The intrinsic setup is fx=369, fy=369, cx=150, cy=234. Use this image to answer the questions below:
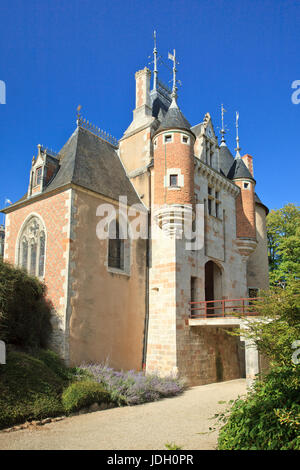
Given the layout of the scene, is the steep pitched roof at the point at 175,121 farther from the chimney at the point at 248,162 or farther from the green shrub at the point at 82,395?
the green shrub at the point at 82,395

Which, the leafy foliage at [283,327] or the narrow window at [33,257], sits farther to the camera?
the narrow window at [33,257]

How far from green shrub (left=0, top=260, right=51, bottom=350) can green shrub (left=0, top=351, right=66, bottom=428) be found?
3.57ft

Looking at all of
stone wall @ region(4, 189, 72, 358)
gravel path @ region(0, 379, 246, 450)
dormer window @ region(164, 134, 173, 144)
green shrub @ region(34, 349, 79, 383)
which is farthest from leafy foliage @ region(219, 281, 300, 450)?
dormer window @ region(164, 134, 173, 144)

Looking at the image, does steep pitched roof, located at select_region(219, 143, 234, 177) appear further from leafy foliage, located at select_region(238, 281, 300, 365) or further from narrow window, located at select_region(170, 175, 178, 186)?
leafy foliage, located at select_region(238, 281, 300, 365)

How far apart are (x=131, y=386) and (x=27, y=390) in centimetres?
319

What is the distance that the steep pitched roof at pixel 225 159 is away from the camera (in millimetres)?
21481

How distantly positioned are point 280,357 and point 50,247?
878 cm

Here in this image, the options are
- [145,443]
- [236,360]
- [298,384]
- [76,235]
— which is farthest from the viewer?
[236,360]

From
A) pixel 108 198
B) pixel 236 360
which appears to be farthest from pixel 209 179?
pixel 236 360

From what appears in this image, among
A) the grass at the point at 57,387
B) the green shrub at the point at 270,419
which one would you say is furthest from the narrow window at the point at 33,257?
the green shrub at the point at 270,419

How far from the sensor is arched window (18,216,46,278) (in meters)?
13.6

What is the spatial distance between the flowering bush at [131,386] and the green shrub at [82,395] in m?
0.40
